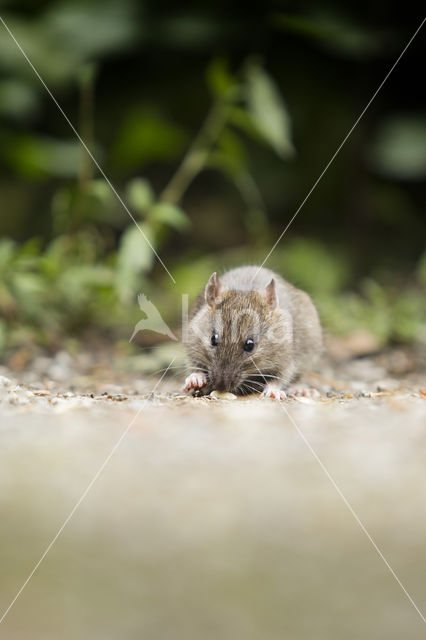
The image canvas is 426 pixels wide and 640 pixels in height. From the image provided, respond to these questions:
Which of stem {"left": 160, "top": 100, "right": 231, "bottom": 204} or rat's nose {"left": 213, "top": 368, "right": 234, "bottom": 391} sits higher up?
stem {"left": 160, "top": 100, "right": 231, "bottom": 204}

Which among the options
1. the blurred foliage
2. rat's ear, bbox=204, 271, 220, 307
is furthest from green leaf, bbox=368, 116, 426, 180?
rat's ear, bbox=204, 271, 220, 307

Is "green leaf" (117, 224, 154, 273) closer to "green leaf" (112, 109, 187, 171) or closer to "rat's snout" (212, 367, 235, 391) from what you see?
"rat's snout" (212, 367, 235, 391)

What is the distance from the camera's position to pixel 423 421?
7.47 feet

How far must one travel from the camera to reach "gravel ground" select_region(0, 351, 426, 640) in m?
2.02

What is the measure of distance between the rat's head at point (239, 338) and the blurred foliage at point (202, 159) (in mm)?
997

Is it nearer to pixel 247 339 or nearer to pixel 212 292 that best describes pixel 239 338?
pixel 247 339

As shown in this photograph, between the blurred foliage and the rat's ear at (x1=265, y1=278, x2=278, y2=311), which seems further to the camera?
the blurred foliage

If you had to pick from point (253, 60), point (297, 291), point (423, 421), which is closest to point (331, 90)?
point (253, 60)

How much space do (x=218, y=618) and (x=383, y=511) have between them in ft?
1.82

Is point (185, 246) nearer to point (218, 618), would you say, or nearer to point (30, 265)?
point (30, 265)

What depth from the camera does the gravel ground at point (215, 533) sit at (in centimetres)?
202

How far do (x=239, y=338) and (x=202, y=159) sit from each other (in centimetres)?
230

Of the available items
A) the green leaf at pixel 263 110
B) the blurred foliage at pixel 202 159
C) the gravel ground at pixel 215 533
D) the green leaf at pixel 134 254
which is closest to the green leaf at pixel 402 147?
the blurred foliage at pixel 202 159

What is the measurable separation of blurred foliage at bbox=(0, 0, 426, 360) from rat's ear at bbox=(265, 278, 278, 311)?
1166 mm
